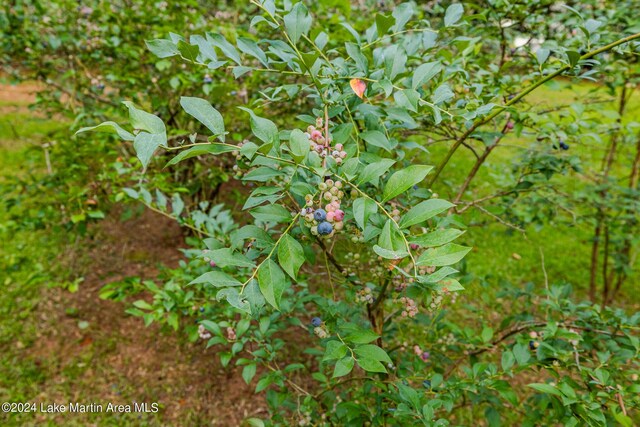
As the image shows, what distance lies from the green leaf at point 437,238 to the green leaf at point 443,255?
0.01 m

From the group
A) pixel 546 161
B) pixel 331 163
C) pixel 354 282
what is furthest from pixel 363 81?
pixel 546 161

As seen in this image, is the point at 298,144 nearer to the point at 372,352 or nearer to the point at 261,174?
the point at 261,174

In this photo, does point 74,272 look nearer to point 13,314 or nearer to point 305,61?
point 13,314

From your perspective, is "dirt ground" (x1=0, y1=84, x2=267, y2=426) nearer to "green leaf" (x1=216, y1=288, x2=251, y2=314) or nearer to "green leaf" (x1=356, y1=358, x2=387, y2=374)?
"green leaf" (x1=356, y1=358, x2=387, y2=374)

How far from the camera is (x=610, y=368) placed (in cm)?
128

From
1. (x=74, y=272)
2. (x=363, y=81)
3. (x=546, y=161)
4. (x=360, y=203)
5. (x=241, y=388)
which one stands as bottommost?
(x=74, y=272)

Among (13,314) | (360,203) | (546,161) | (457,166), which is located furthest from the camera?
(457,166)

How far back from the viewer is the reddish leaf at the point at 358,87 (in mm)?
919

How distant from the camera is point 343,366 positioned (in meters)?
0.89

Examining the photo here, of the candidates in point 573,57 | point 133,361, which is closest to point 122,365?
point 133,361

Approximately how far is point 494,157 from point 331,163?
568 cm

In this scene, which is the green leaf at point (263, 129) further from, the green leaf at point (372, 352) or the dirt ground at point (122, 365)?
the dirt ground at point (122, 365)

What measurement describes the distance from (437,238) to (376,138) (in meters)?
0.32

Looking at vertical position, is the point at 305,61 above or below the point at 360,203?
above
